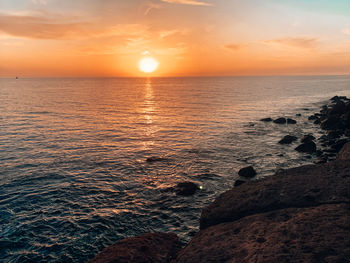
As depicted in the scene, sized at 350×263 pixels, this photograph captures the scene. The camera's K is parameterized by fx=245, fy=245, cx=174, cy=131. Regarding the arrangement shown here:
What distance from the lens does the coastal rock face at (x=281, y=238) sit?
535 centimetres

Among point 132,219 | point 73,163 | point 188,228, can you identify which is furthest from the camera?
point 73,163

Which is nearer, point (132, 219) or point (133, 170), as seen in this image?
point (132, 219)

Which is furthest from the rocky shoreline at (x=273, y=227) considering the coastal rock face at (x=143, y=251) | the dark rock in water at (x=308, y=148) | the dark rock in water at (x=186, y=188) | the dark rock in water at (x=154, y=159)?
the dark rock in water at (x=308, y=148)

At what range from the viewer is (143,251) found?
7637mm

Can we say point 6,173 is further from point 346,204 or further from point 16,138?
point 346,204

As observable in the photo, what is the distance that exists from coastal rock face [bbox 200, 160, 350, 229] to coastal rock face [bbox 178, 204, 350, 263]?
478 millimetres

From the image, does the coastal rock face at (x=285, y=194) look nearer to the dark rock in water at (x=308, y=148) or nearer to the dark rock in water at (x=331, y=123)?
the dark rock in water at (x=308, y=148)

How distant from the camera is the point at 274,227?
6.52 meters

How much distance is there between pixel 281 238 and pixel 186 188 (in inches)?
360

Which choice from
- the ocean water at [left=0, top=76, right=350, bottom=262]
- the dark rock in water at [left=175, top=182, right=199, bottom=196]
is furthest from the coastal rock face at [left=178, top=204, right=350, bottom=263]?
the dark rock in water at [left=175, top=182, right=199, bottom=196]

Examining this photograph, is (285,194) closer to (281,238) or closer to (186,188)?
(281,238)

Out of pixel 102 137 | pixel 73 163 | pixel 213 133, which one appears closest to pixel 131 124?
pixel 102 137

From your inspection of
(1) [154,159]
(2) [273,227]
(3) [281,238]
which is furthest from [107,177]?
(3) [281,238]

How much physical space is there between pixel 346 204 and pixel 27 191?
16459 millimetres
